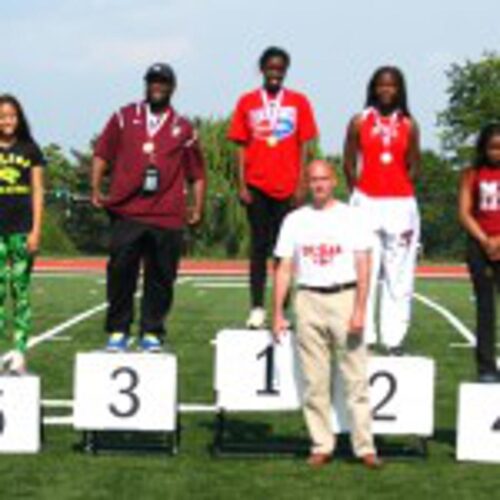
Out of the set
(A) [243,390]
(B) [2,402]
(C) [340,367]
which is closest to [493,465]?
(C) [340,367]

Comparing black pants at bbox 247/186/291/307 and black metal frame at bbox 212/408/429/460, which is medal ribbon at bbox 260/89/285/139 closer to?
black pants at bbox 247/186/291/307

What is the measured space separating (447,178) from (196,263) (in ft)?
125

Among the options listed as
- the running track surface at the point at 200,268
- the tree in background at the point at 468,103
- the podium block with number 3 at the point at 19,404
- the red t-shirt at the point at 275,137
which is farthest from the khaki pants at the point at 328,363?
the tree in background at the point at 468,103

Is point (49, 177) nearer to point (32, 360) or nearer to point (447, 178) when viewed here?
point (447, 178)

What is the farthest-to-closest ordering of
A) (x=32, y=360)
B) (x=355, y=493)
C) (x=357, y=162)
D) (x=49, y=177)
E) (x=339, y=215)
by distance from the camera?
(x=49, y=177)
(x=32, y=360)
(x=357, y=162)
(x=339, y=215)
(x=355, y=493)

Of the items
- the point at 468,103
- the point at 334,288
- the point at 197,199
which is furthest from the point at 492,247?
the point at 468,103

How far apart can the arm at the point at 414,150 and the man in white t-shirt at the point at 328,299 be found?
1.13 meters

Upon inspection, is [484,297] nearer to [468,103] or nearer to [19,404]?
[19,404]

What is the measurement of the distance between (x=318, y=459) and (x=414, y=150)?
2.14 m

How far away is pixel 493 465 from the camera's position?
25.2 feet

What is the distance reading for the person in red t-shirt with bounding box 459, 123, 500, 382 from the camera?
816cm

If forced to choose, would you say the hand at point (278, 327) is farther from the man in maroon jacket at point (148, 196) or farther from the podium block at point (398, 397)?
the man in maroon jacket at point (148, 196)

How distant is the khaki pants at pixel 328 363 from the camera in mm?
7594

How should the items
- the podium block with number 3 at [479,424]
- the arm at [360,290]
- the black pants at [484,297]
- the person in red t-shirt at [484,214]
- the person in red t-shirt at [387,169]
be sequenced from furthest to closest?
the person in red t-shirt at [387,169] < the black pants at [484,297] < the person in red t-shirt at [484,214] < the podium block with number 3 at [479,424] < the arm at [360,290]
